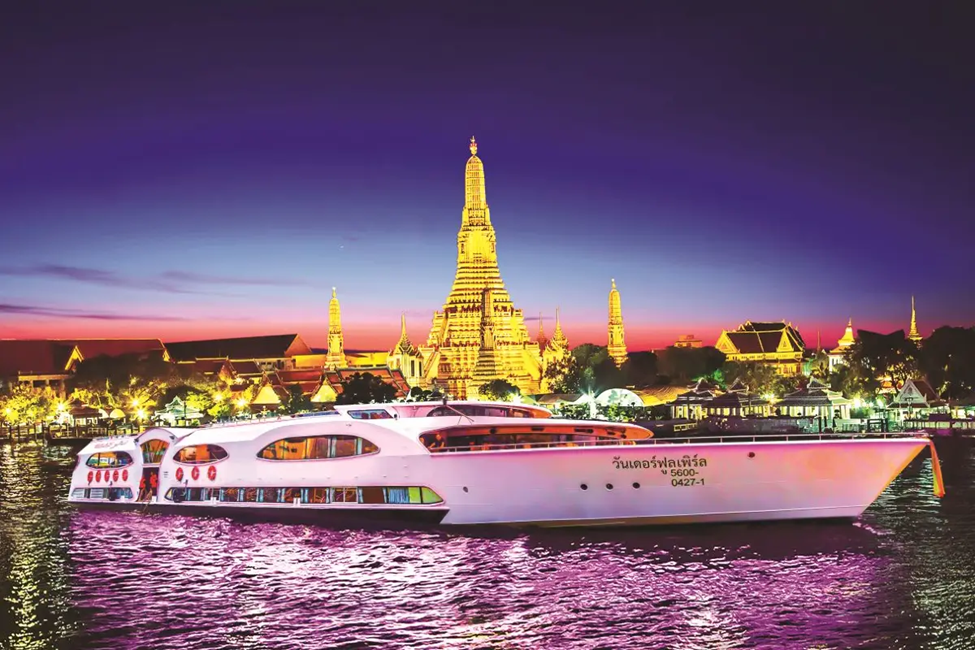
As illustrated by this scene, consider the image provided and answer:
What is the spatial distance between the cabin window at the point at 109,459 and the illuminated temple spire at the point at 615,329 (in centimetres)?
9642

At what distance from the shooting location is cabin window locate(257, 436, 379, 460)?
3281 cm

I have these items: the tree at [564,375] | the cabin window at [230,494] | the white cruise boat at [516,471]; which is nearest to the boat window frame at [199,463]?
the white cruise boat at [516,471]

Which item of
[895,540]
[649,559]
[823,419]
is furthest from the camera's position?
[823,419]

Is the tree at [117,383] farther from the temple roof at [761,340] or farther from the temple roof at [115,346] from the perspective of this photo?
the temple roof at [761,340]

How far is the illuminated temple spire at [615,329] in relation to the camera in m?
133

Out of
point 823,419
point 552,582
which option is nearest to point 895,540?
point 552,582

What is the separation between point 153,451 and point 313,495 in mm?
8559

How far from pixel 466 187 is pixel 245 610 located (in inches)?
4359

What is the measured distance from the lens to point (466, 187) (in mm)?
132375

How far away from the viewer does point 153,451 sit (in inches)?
1532

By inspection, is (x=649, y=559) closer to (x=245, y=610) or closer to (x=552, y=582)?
(x=552, y=582)

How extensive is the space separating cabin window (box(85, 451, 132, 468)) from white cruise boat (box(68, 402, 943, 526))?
4951 millimetres

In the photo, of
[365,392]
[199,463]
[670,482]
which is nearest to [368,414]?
[199,463]

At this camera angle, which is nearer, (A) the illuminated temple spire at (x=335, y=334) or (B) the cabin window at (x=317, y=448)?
(B) the cabin window at (x=317, y=448)
